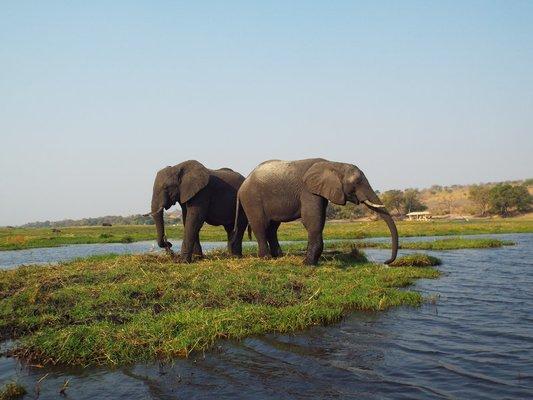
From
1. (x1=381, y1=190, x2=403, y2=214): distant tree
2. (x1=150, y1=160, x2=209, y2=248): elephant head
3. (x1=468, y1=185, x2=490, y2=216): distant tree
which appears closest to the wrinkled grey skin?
(x1=150, y1=160, x2=209, y2=248): elephant head

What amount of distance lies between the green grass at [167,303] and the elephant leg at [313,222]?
0.50 metres

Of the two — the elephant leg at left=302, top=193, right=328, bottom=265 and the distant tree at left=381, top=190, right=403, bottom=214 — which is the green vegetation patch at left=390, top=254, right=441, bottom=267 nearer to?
the elephant leg at left=302, top=193, right=328, bottom=265

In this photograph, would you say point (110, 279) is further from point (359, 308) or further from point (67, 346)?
point (359, 308)

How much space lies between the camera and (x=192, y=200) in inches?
703

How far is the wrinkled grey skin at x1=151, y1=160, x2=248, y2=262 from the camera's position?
1764cm

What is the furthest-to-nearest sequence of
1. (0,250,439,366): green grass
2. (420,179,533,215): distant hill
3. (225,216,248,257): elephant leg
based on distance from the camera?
(420,179,533,215): distant hill < (225,216,248,257): elephant leg < (0,250,439,366): green grass

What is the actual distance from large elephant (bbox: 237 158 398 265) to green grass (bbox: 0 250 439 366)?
149 cm

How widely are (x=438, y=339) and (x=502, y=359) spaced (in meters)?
1.32

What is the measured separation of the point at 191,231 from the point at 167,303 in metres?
6.64

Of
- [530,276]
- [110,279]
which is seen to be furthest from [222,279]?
[530,276]

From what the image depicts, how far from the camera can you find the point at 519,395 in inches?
Result: 255

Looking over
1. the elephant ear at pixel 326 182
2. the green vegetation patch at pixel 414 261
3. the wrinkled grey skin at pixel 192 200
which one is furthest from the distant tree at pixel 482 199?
the elephant ear at pixel 326 182

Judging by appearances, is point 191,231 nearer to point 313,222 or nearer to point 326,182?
point 313,222

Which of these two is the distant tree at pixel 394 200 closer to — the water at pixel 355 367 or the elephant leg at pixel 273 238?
the elephant leg at pixel 273 238
